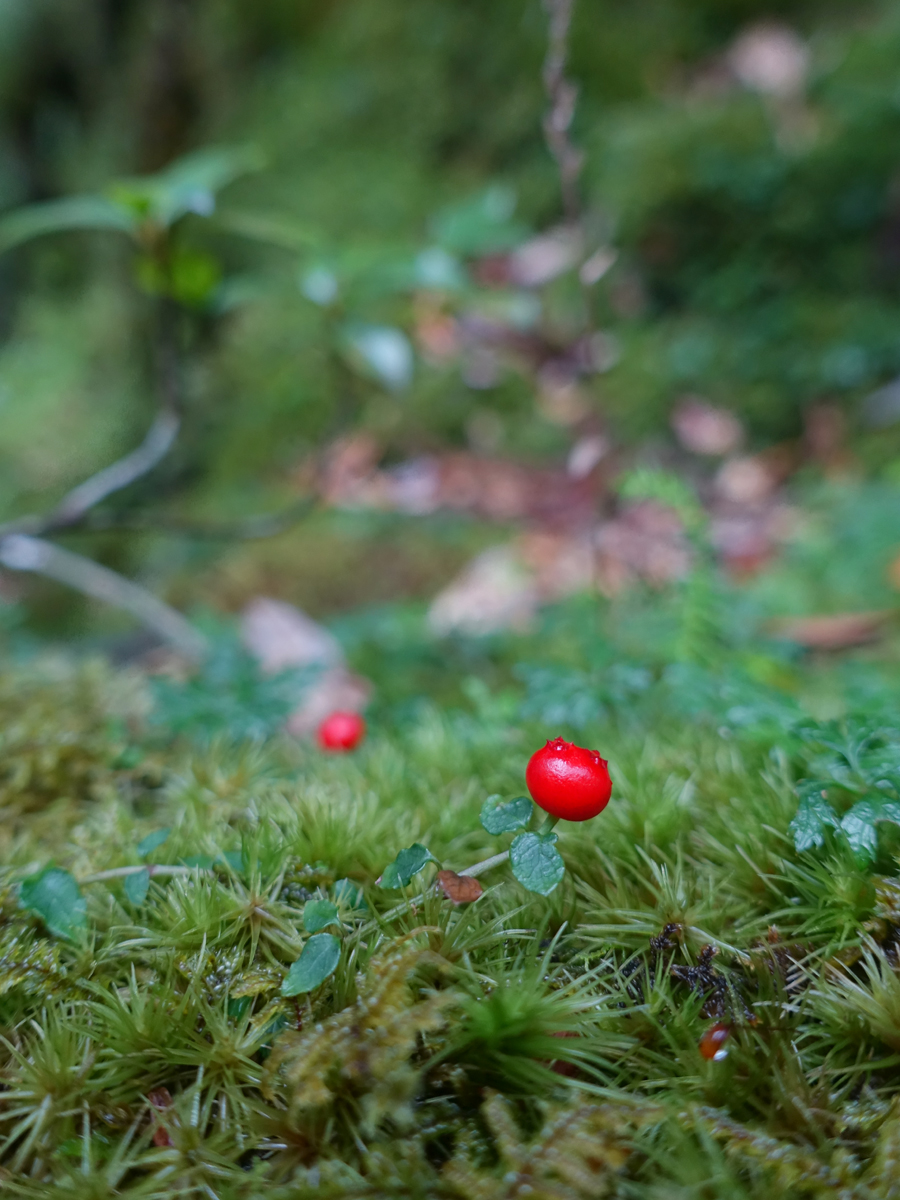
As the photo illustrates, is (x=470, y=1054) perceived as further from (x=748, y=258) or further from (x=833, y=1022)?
(x=748, y=258)

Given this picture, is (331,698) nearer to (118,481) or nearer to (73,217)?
(118,481)

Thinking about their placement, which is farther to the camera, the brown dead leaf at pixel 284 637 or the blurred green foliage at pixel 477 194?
the blurred green foliage at pixel 477 194

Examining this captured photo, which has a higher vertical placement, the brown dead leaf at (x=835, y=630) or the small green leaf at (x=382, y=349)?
the small green leaf at (x=382, y=349)

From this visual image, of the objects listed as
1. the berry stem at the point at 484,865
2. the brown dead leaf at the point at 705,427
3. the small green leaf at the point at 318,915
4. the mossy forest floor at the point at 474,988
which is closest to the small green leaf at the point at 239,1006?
the mossy forest floor at the point at 474,988

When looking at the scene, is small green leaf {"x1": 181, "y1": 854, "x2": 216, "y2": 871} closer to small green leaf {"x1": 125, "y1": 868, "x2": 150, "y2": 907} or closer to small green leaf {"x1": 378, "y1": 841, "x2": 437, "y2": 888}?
small green leaf {"x1": 125, "y1": 868, "x2": 150, "y2": 907}

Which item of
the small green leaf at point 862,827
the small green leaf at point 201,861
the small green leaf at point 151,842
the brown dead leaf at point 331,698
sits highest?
the brown dead leaf at point 331,698

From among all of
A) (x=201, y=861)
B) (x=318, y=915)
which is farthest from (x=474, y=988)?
(x=201, y=861)

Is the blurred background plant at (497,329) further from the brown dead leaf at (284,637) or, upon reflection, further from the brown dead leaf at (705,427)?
the brown dead leaf at (284,637)

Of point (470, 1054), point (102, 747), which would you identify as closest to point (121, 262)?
point (102, 747)
